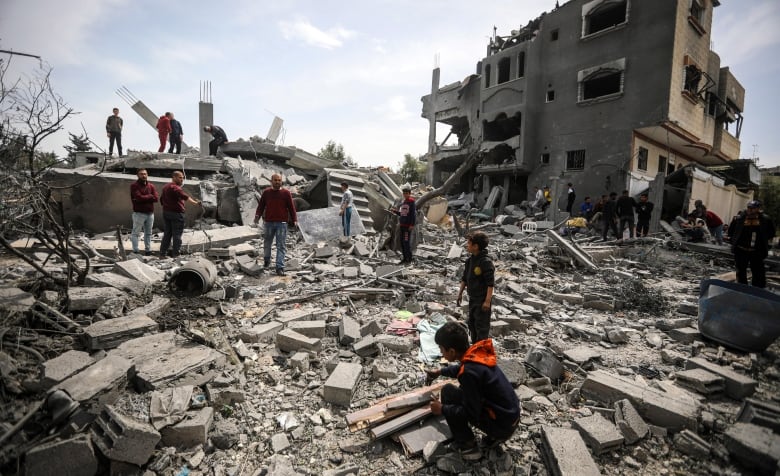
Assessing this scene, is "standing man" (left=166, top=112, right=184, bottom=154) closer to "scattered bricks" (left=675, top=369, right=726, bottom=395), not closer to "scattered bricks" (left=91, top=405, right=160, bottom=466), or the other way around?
"scattered bricks" (left=91, top=405, right=160, bottom=466)

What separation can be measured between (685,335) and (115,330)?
656 cm

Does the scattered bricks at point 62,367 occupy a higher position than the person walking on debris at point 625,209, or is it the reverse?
the person walking on debris at point 625,209

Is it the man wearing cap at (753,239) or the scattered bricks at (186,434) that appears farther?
the man wearing cap at (753,239)

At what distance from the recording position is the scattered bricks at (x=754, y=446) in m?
2.04

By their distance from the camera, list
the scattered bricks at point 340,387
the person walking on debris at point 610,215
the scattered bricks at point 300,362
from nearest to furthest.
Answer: the scattered bricks at point 340,387
the scattered bricks at point 300,362
the person walking on debris at point 610,215

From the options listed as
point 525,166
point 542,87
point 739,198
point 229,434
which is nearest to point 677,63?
point 542,87

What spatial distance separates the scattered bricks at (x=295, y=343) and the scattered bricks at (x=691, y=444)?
10.5ft

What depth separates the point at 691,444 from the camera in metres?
2.42

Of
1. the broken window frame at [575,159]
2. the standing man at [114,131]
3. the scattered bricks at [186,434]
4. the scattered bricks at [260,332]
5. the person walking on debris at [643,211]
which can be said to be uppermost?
the broken window frame at [575,159]

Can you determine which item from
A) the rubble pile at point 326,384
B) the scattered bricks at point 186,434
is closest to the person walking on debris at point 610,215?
the rubble pile at point 326,384

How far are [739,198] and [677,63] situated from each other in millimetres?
8968

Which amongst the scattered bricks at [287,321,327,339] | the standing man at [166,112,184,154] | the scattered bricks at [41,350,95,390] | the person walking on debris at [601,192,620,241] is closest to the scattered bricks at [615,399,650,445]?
the scattered bricks at [287,321,327,339]

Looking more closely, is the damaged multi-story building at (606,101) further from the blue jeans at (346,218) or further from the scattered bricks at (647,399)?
the scattered bricks at (647,399)

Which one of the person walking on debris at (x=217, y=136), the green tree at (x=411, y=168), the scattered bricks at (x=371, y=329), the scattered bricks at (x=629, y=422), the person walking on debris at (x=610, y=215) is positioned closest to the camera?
the scattered bricks at (x=629, y=422)
